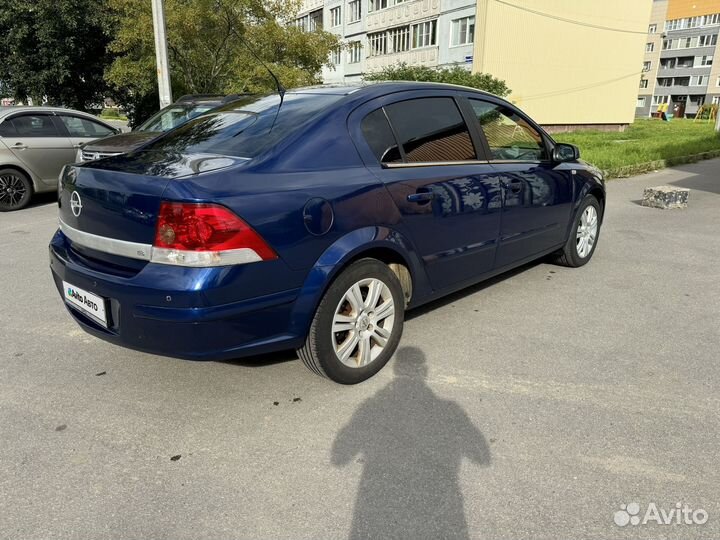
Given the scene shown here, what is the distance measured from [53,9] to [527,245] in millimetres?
18389

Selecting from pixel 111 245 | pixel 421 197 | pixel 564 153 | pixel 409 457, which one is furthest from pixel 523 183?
pixel 111 245

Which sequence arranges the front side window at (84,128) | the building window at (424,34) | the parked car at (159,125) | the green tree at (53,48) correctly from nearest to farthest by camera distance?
the parked car at (159,125) → the front side window at (84,128) → the green tree at (53,48) → the building window at (424,34)

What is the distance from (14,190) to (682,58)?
89172 millimetres

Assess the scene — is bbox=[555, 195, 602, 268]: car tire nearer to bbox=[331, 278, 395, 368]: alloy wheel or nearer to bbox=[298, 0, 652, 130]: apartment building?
bbox=[331, 278, 395, 368]: alloy wheel

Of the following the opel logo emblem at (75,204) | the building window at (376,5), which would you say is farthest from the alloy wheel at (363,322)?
the building window at (376,5)

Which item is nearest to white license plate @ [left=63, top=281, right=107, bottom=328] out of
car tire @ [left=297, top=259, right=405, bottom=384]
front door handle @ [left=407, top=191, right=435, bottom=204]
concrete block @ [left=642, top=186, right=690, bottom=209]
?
car tire @ [left=297, top=259, right=405, bottom=384]

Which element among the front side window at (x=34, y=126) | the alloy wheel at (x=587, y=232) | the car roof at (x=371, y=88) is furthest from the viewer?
the front side window at (x=34, y=126)

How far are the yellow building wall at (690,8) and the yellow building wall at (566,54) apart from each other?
5179 centimetres

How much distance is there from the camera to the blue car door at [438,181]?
3355 mm

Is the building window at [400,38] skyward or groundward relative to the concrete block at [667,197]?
skyward

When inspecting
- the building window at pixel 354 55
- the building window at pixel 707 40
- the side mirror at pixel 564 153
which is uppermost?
the building window at pixel 707 40

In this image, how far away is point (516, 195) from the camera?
4.26m

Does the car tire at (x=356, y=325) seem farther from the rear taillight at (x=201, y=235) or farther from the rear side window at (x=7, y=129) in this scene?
the rear side window at (x=7, y=129)

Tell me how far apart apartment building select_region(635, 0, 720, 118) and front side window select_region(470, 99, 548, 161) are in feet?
258
